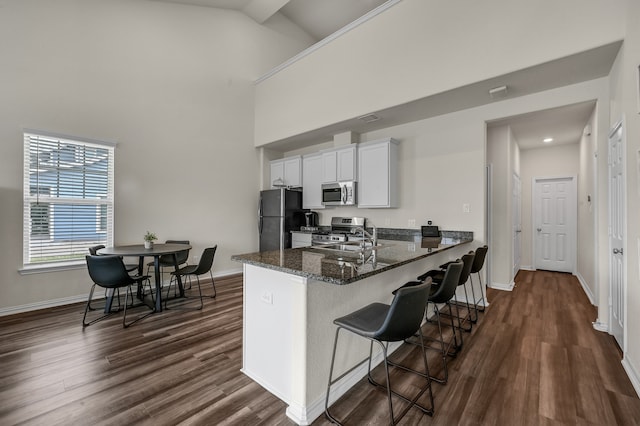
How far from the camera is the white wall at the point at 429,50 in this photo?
2586 millimetres

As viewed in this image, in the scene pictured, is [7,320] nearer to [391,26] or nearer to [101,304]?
[101,304]

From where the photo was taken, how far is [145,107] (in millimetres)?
4438

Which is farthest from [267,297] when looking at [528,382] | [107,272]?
[107,272]

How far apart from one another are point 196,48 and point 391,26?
3376 mm

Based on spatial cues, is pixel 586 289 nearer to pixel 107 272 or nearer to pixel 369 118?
pixel 369 118

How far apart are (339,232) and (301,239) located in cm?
80

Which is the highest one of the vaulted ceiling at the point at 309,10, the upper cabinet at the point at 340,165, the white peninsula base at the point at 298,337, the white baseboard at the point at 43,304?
the vaulted ceiling at the point at 309,10

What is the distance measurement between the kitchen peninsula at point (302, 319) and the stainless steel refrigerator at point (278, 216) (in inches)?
128

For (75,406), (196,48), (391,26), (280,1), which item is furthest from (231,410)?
(280,1)

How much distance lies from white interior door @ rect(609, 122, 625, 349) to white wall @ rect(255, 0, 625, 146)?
0.92 meters

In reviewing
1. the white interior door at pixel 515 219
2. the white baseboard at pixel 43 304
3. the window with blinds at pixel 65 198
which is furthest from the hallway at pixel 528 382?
the window with blinds at pixel 65 198

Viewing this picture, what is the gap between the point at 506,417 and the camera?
1707 millimetres

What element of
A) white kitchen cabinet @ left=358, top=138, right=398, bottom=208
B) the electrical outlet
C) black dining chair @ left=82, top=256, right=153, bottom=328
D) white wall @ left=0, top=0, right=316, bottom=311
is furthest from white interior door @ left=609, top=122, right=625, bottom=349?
white wall @ left=0, top=0, right=316, bottom=311

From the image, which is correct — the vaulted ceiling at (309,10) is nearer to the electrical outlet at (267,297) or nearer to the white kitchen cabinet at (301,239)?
the white kitchen cabinet at (301,239)
